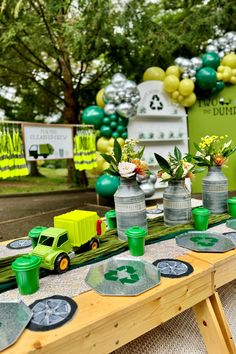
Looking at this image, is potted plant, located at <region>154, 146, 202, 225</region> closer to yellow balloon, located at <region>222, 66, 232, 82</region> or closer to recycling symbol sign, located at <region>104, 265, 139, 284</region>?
recycling symbol sign, located at <region>104, 265, 139, 284</region>

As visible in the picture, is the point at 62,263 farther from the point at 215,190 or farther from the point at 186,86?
the point at 186,86

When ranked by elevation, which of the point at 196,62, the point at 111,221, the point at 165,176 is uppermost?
the point at 196,62

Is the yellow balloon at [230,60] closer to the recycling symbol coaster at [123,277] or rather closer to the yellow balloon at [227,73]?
the yellow balloon at [227,73]

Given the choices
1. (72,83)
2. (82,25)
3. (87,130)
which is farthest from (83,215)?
(72,83)

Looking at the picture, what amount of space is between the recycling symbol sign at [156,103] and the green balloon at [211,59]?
0.89 metres

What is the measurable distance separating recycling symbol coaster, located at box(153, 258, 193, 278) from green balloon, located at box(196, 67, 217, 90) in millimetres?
3865

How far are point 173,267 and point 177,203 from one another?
46 cm

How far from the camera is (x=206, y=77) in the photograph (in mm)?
4207

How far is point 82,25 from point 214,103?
2506mm

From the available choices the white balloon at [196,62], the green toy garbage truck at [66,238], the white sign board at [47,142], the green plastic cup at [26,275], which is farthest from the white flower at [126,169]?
the white balloon at [196,62]

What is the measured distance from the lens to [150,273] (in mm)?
904

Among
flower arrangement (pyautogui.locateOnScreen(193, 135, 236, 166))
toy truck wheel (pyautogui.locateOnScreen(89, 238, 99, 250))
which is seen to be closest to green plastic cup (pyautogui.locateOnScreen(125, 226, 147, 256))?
toy truck wheel (pyautogui.locateOnScreen(89, 238, 99, 250))

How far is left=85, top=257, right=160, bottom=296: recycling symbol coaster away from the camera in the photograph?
2.69 feet

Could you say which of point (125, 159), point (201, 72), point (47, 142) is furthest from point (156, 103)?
point (125, 159)
